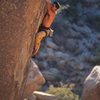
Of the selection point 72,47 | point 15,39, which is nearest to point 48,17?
point 15,39

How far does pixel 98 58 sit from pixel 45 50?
294cm

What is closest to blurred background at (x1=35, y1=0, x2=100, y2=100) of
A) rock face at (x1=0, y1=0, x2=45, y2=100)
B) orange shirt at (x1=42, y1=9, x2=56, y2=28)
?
orange shirt at (x1=42, y1=9, x2=56, y2=28)

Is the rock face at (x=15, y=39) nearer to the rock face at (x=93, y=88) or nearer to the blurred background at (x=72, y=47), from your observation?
the rock face at (x=93, y=88)

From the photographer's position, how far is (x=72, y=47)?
22.6 m

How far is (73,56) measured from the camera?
855 inches

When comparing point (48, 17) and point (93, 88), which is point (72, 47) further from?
point (48, 17)

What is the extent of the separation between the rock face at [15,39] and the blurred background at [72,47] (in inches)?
534

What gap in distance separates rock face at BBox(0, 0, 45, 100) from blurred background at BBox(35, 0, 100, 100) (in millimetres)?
13559

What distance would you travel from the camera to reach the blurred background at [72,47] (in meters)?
19.8

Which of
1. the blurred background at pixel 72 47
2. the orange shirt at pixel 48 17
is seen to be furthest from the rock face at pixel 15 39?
the blurred background at pixel 72 47

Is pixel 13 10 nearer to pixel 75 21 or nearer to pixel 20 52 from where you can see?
pixel 20 52

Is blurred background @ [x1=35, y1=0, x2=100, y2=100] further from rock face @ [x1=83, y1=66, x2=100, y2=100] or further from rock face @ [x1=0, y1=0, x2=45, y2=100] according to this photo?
rock face @ [x1=0, y1=0, x2=45, y2=100]

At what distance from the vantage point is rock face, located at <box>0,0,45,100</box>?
4484mm

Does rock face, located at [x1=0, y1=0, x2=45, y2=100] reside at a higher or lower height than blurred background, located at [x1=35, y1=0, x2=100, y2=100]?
higher
